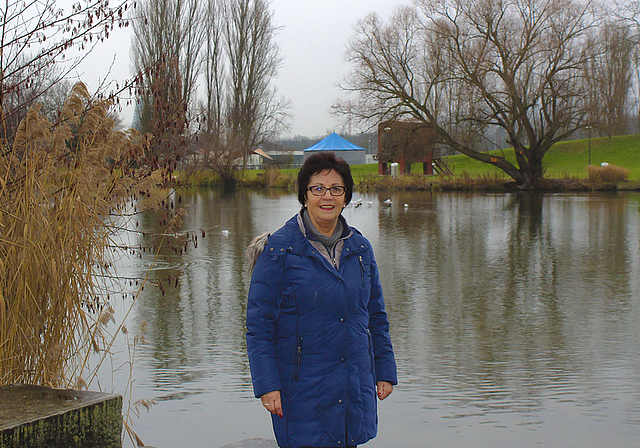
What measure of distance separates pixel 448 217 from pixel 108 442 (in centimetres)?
1779

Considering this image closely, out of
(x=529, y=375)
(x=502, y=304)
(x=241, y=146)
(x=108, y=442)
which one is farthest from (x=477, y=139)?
(x=108, y=442)

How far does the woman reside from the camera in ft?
8.51

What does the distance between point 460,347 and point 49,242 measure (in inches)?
149

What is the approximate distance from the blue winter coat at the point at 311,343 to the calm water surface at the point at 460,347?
1474 millimetres

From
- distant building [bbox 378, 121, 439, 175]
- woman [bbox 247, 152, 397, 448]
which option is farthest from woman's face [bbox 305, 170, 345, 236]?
distant building [bbox 378, 121, 439, 175]

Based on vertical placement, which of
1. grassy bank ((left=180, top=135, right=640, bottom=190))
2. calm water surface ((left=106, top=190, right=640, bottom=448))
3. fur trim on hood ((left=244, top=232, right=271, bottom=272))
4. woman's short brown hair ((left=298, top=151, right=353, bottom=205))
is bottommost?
calm water surface ((left=106, top=190, right=640, bottom=448))

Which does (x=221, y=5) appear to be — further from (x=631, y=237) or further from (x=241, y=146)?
(x=631, y=237)

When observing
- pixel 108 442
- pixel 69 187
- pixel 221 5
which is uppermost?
pixel 221 5

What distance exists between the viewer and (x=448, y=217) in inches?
798

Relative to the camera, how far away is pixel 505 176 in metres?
39.1

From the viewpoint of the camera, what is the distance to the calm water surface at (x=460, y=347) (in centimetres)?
431

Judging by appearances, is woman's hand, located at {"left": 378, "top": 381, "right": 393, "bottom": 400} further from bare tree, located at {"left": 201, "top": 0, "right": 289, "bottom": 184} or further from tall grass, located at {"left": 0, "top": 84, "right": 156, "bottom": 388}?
bare tree, located at {"left": 201, "top": 0, "right": 289, "bottom": 184}

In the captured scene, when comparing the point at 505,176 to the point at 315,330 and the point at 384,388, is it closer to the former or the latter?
the point at 384,388

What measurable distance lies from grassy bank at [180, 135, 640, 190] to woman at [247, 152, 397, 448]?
73.3ft
